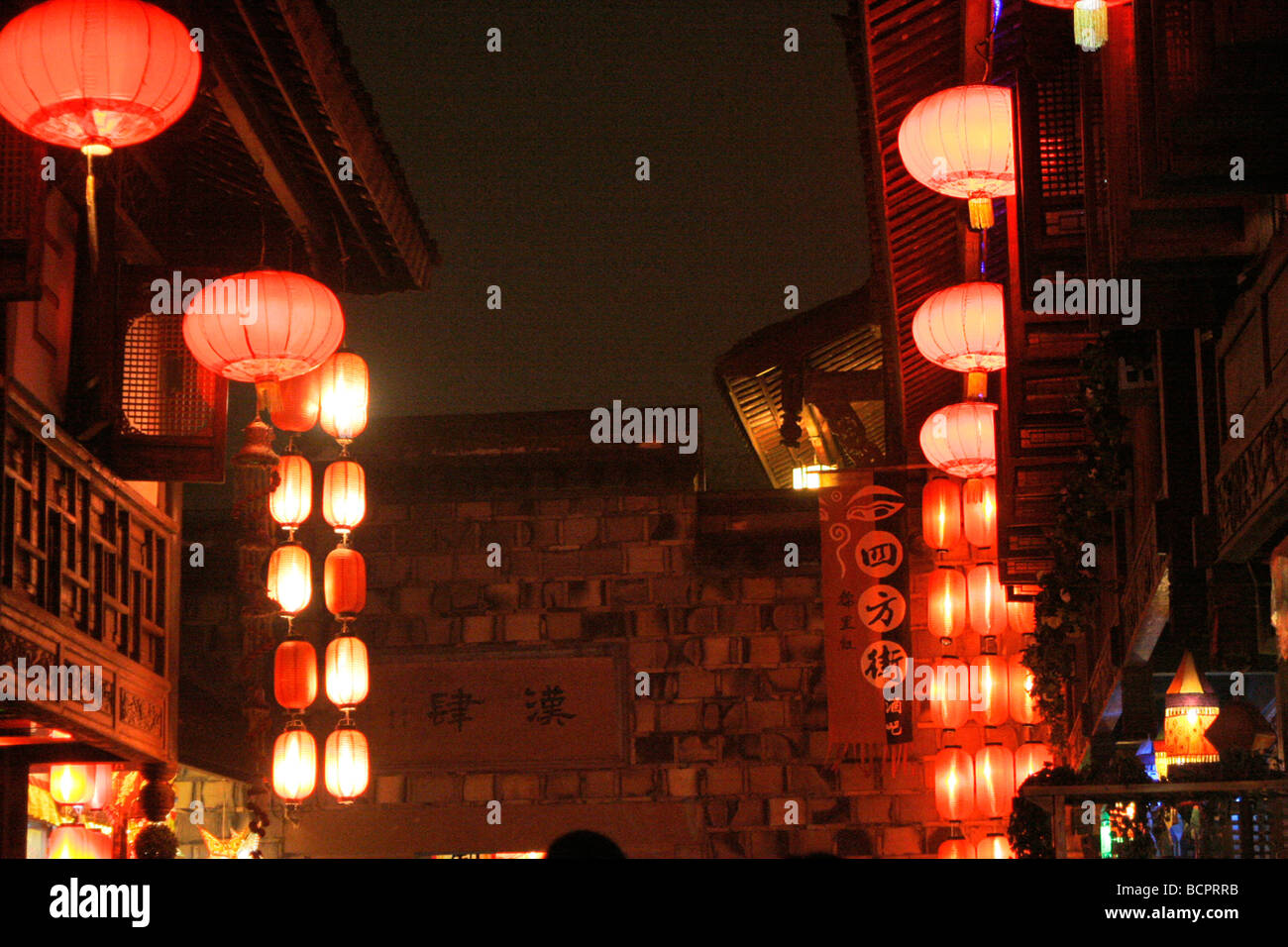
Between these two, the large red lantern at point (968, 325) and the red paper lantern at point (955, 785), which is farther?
the red paper lantern at point (955, 785)

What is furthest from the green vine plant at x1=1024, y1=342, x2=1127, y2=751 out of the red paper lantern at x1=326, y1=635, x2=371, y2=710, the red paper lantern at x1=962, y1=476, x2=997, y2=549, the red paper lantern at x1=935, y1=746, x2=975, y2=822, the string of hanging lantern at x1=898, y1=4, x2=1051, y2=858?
the red paper lantern at x1=326, y1=635, x2=371, y2=710

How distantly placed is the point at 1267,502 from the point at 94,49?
471 centimetres

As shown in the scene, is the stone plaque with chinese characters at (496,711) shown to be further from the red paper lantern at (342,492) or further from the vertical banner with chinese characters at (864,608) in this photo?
the red paper lantern at (342,492)

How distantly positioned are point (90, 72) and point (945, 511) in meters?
8.53

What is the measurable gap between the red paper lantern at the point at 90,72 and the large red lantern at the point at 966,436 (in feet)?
20.3

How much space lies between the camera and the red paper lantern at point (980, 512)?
13680 mm

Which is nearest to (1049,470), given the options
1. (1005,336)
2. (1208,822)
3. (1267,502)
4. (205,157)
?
(1005,336)

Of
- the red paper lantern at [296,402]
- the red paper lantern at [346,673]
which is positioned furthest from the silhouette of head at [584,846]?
the red paper lantern at [346,673]

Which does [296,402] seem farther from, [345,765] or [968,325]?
[968,325]

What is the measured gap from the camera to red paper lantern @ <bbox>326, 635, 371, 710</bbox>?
13.3 m

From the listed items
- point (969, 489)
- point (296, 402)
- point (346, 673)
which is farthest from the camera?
point (969, 489)

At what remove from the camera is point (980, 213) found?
870 centimetres

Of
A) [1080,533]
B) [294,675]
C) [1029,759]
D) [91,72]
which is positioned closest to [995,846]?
[1029,759]
